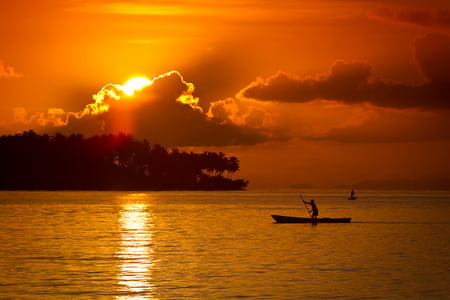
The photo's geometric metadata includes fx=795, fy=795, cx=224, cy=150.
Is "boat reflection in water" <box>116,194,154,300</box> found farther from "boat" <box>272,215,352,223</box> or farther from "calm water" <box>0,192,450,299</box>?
"boat" <box>272,215,352,223</box>

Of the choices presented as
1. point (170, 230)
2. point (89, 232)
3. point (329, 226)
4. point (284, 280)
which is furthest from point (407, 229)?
point (284, 280)

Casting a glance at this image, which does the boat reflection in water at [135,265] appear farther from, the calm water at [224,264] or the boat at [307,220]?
the boat at [307,220]

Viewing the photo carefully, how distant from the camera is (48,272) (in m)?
50.2

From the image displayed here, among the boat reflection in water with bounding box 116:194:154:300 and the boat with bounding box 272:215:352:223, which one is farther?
the boat with bounding box 272:215:352:223

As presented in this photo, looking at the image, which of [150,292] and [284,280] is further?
[284,280]

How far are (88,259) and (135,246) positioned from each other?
12588 millimetres

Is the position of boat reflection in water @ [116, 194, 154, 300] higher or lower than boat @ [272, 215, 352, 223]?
lower

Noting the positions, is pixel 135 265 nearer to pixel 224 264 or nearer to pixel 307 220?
pixel 224 264

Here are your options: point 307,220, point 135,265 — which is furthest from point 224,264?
point 307,220

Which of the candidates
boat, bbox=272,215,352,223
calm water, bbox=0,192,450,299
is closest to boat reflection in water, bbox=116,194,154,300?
calm water, bbox=0,192,450,299

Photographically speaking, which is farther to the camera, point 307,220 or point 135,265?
point 307,220

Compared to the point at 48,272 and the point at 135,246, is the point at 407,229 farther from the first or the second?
the point at 48,272

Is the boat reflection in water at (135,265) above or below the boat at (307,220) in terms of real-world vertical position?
below

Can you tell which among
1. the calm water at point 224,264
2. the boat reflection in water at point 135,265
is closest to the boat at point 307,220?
the calm water at point 224,264
